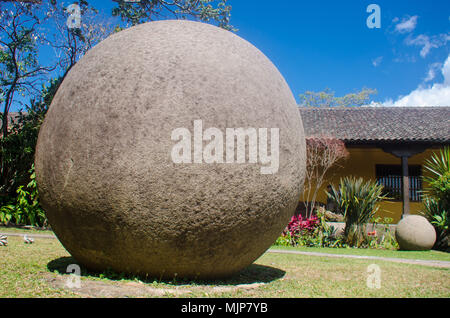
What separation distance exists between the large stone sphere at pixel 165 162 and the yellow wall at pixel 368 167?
1319 centimetres

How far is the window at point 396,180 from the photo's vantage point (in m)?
17.0

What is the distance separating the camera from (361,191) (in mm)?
11680

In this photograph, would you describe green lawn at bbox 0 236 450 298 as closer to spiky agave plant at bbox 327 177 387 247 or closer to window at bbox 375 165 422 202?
spiky agave plant at bbox 327 177 387 247

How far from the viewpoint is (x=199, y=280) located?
4.13m

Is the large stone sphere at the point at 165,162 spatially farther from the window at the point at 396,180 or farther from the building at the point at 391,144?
the window at the point at 396,180

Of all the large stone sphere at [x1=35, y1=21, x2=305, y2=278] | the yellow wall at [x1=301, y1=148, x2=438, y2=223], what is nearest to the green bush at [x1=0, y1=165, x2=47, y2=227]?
the large stone sphere at [x1=35, y1=21, x2=305, y2=278]

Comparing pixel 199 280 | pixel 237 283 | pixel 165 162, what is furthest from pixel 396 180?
pixel 165 162

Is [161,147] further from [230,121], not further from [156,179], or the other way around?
[230,121]

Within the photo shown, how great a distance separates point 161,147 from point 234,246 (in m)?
1.22

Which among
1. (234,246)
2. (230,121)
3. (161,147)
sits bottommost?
(234,246)

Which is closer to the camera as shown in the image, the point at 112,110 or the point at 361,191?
the point at 112,110
